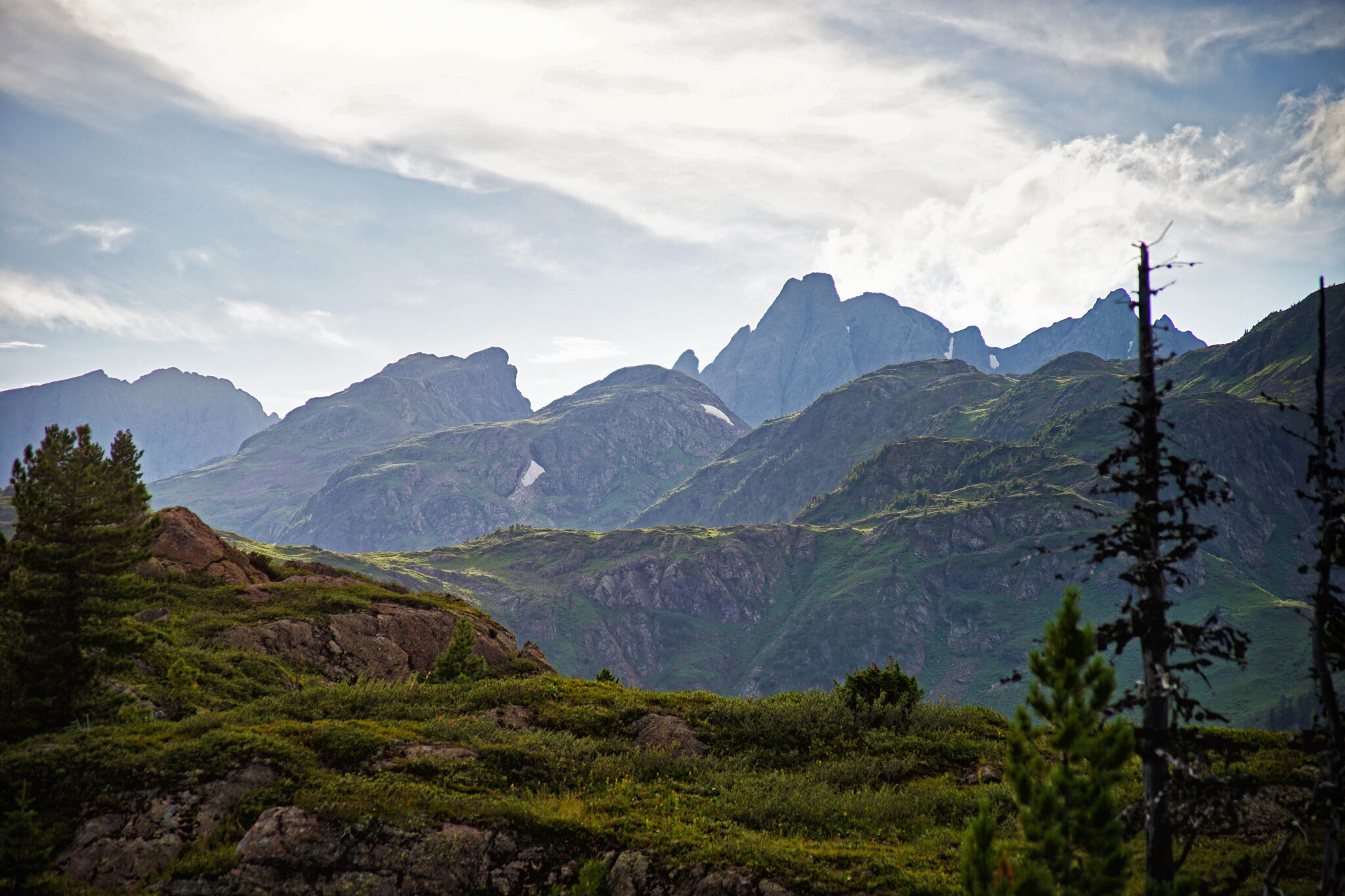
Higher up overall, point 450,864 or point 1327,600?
point 1327,600

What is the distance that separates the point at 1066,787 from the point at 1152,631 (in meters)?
4.89

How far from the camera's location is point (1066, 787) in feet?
41.1

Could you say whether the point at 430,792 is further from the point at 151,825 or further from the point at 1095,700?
the point at 1095,700

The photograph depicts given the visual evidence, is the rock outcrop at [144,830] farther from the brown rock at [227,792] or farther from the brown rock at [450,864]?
the brown rock at [450,864]

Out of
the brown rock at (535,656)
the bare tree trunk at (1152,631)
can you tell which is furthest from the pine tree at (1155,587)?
the brown rock at (535,656)

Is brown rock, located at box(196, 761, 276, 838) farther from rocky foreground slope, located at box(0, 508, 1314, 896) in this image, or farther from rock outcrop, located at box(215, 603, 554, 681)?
rock outcrop, located at box(215, 603, 554, 681)

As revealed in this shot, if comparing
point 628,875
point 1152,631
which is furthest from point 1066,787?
point 628,875

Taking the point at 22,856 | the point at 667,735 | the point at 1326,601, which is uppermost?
the point at 1326,601

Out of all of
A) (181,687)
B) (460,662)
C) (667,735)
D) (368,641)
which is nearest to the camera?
(181,687)

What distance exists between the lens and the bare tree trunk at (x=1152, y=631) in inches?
555

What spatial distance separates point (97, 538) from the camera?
2455 cm

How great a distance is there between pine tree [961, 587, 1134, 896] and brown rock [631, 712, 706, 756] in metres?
15.4

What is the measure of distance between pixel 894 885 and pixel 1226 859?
8.40m

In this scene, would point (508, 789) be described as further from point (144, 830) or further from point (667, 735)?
point (144, 830)
